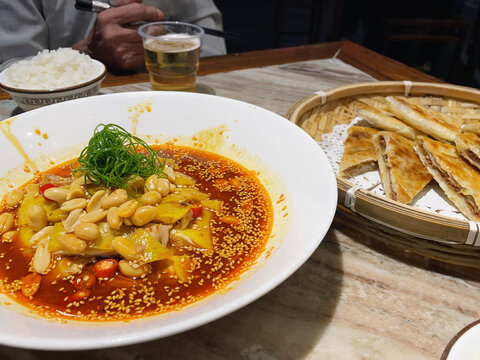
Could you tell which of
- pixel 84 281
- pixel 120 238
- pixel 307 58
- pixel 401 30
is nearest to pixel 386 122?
pixel 307 58

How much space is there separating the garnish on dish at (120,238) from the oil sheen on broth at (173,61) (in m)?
1.13

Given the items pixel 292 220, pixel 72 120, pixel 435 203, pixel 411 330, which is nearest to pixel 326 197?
pixel 292 220

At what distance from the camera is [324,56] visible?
3.76 metres

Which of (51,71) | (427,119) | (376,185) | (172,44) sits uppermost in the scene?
(172,44)

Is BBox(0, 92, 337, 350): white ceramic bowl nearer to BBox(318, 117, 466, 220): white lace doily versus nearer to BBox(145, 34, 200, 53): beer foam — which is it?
BBox(318, 117, 466, 220): white lace doily

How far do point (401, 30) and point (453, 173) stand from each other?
5021mm

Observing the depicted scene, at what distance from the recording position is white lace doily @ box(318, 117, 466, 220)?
1.87m

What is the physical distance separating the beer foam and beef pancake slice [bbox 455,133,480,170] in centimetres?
174

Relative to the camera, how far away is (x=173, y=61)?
8.84ft

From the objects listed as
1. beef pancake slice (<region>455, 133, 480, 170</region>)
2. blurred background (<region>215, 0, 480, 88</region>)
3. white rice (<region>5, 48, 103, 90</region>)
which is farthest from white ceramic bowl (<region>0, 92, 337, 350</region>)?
blurred background (<region>215, 0, 480, 88</region>)

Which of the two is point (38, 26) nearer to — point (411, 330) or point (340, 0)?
point (411, 330)

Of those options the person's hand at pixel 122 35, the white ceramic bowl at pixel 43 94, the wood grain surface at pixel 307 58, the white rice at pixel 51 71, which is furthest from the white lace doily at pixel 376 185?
the person's hand at pixel 122 35

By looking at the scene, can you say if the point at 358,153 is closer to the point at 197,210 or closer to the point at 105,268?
the point at 197,210

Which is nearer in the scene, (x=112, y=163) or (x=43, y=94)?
(x=112, y=163)
